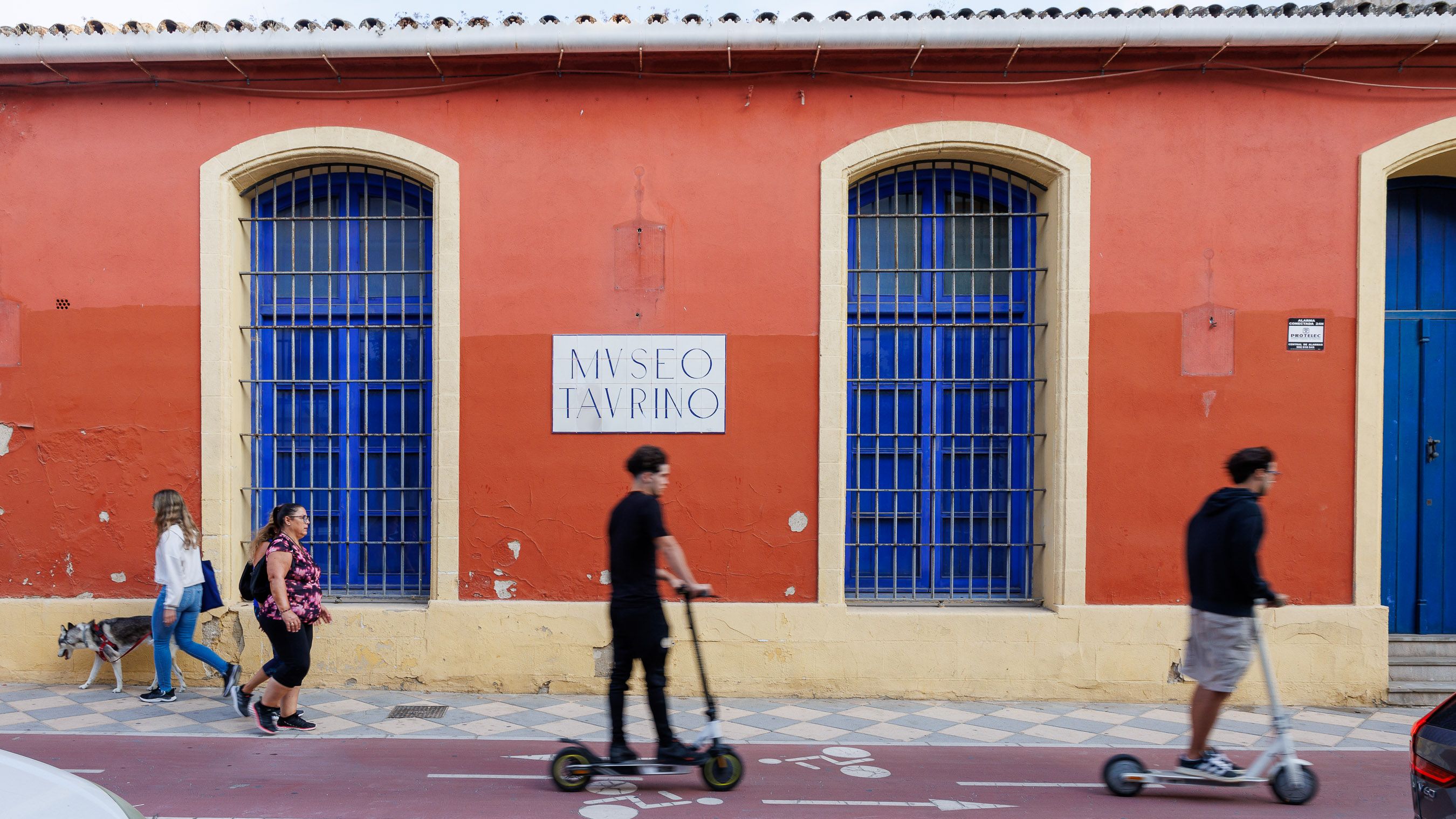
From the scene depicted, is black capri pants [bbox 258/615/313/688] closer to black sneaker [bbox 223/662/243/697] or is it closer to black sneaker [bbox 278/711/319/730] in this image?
black sneaker [bbox 278/711/319/730]

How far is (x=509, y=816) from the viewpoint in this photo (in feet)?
15.0

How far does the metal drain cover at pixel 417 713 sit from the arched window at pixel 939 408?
3099 millimetres

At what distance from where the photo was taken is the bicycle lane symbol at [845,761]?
17.5ft

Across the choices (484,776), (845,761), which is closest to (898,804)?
(845,761)

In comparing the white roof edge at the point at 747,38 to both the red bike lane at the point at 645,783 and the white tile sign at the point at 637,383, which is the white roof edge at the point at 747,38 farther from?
the red bike lane at the point at 645,783

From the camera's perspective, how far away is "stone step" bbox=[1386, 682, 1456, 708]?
22.8 feet

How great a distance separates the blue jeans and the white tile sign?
279cm

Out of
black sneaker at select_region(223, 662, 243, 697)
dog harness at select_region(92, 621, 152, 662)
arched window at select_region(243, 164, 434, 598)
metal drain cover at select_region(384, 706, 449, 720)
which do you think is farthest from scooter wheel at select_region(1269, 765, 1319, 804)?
dog harness at select_region(92, 621, 152, 662)

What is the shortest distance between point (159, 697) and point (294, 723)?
4.77 ft

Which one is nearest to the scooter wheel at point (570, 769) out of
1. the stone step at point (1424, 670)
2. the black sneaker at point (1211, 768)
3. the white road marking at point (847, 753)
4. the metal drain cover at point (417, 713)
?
the white road marking at point (847, 753)

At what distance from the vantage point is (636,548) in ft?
15.6

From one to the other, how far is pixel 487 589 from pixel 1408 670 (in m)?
6.90

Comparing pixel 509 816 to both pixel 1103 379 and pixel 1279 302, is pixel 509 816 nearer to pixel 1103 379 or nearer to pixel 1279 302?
pixel 1103 379

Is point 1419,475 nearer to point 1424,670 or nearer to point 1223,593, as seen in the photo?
point 1424,670
